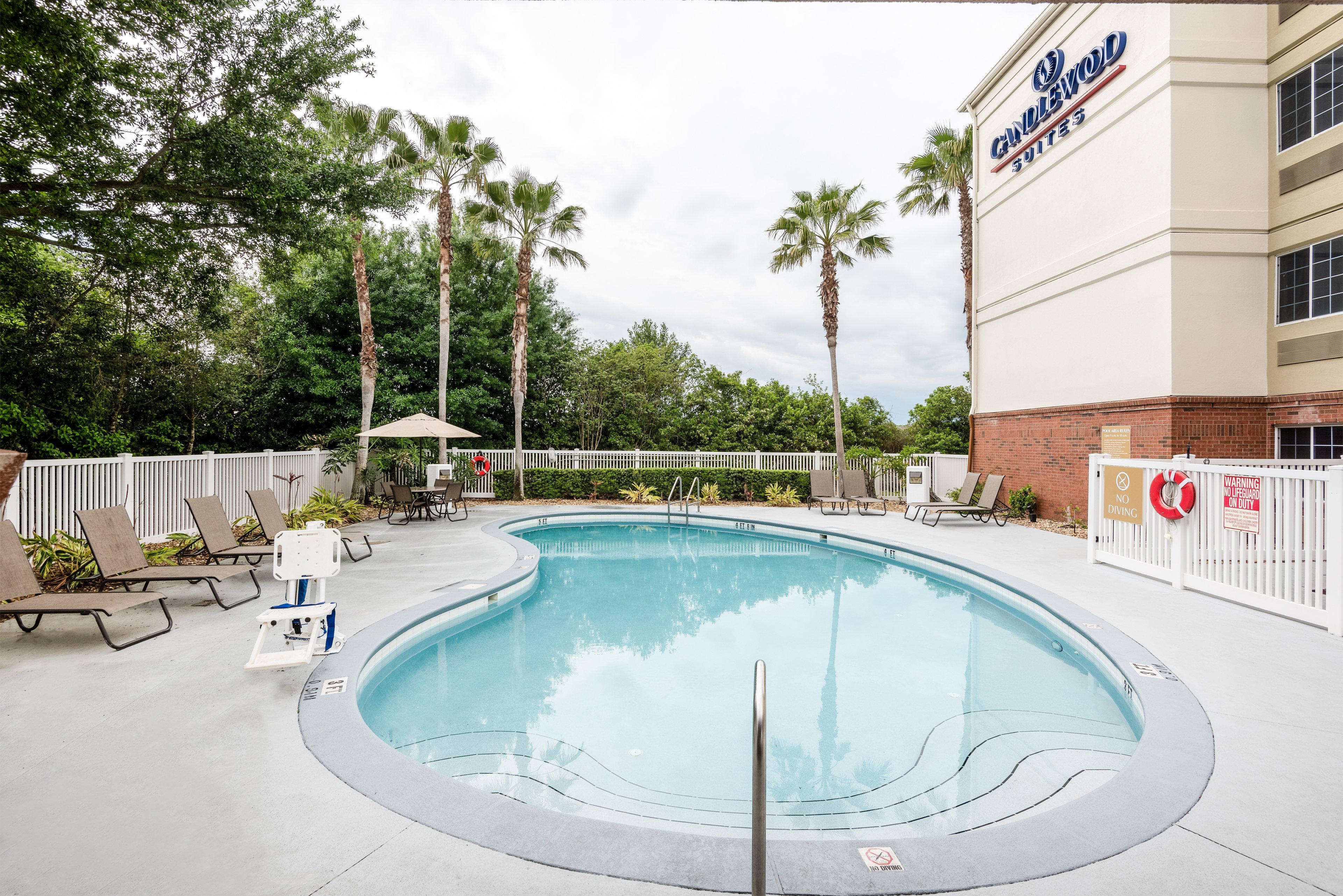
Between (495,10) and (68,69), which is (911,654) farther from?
(68,69)

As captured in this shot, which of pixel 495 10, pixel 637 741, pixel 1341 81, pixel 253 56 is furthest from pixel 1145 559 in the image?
pixel 253 56

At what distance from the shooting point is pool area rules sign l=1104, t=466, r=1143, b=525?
288 inches

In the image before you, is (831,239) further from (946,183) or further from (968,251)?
(968,251)

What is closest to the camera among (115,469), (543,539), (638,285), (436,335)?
(115,469)

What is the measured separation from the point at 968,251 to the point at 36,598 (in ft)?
60.6

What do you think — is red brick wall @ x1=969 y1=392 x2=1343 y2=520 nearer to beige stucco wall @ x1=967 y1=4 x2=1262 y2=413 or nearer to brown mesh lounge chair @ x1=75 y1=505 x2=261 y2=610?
beige stucco wall @ x1=967 y1=4 x2=1262 y2=413

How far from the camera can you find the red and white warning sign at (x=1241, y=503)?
19.2 feet

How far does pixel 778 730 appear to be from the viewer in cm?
417

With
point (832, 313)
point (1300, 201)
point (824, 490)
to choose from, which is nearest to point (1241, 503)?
point (1300, 201)

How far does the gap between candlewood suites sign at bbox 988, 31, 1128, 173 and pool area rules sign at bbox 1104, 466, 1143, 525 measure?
7.75 m

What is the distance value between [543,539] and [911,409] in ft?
54.0

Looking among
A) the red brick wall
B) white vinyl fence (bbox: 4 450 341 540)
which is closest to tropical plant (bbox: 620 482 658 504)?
white vinyl fence (bbox: 4 450 341 540)

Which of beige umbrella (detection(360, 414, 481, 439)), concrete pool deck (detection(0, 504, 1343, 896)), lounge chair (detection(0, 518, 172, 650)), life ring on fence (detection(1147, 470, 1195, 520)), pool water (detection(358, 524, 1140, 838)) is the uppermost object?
beige umbrella (detection(360, 414, 481, 439))

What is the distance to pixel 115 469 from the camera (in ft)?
26.2
